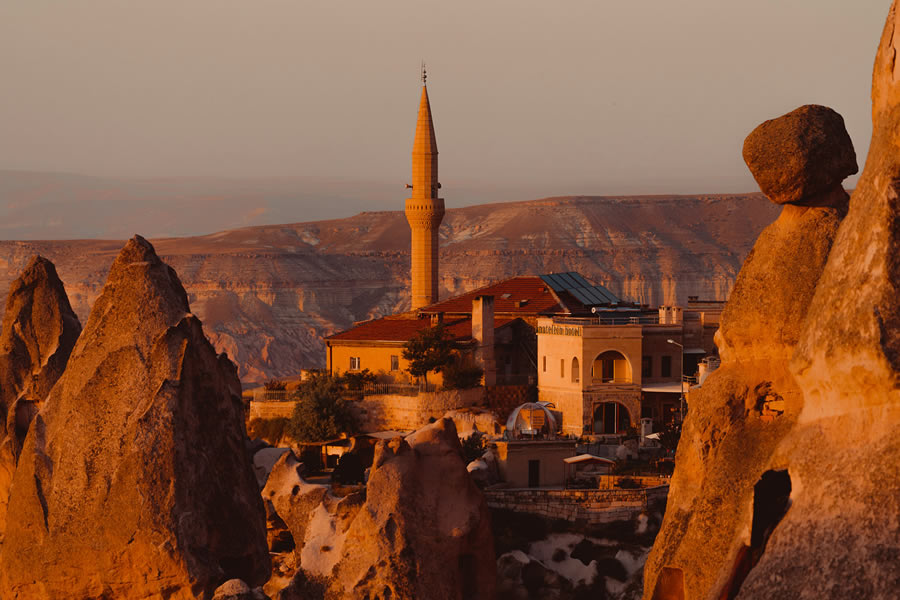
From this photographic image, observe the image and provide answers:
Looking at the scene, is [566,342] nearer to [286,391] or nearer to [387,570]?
[286,391]

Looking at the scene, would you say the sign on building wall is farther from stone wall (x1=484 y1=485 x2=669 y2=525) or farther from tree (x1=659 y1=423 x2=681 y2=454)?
stone wall (x1=484 y1=485 x2=669 y2=525)

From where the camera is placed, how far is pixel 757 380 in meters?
9.07

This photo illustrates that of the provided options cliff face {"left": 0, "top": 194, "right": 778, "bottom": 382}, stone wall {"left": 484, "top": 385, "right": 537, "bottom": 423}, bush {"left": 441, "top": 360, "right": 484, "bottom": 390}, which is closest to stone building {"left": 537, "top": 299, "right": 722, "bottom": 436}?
stone wall {"left": 484, "top": 385, "right": 537, "bottom": 423}

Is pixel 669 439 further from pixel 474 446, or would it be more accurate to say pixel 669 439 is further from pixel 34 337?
pixel 34 337


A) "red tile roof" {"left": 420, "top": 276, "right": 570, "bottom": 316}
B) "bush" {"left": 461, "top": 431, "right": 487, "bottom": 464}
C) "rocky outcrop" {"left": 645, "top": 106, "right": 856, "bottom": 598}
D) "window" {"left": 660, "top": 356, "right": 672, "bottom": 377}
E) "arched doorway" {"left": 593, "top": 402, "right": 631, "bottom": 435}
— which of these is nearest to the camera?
"rocky outcrop" {"left": 645, "top": 106, "right": 856, "bottom": 598}

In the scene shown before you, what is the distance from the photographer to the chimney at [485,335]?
5234 cm

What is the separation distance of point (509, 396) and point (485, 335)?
2787 mm

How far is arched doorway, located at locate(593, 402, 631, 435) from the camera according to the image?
48.9 meters

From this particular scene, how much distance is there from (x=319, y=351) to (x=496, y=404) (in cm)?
11554

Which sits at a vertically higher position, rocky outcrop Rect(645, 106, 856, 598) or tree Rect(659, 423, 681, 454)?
rocky outcrop Rect(645, 106, 856, 598)

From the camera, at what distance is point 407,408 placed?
50094mm

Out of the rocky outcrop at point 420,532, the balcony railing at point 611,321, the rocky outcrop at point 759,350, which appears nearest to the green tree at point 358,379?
the balcony railing at point 611,321

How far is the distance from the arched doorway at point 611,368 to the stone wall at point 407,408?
166 inches

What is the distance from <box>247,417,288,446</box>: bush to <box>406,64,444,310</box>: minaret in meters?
18.2
